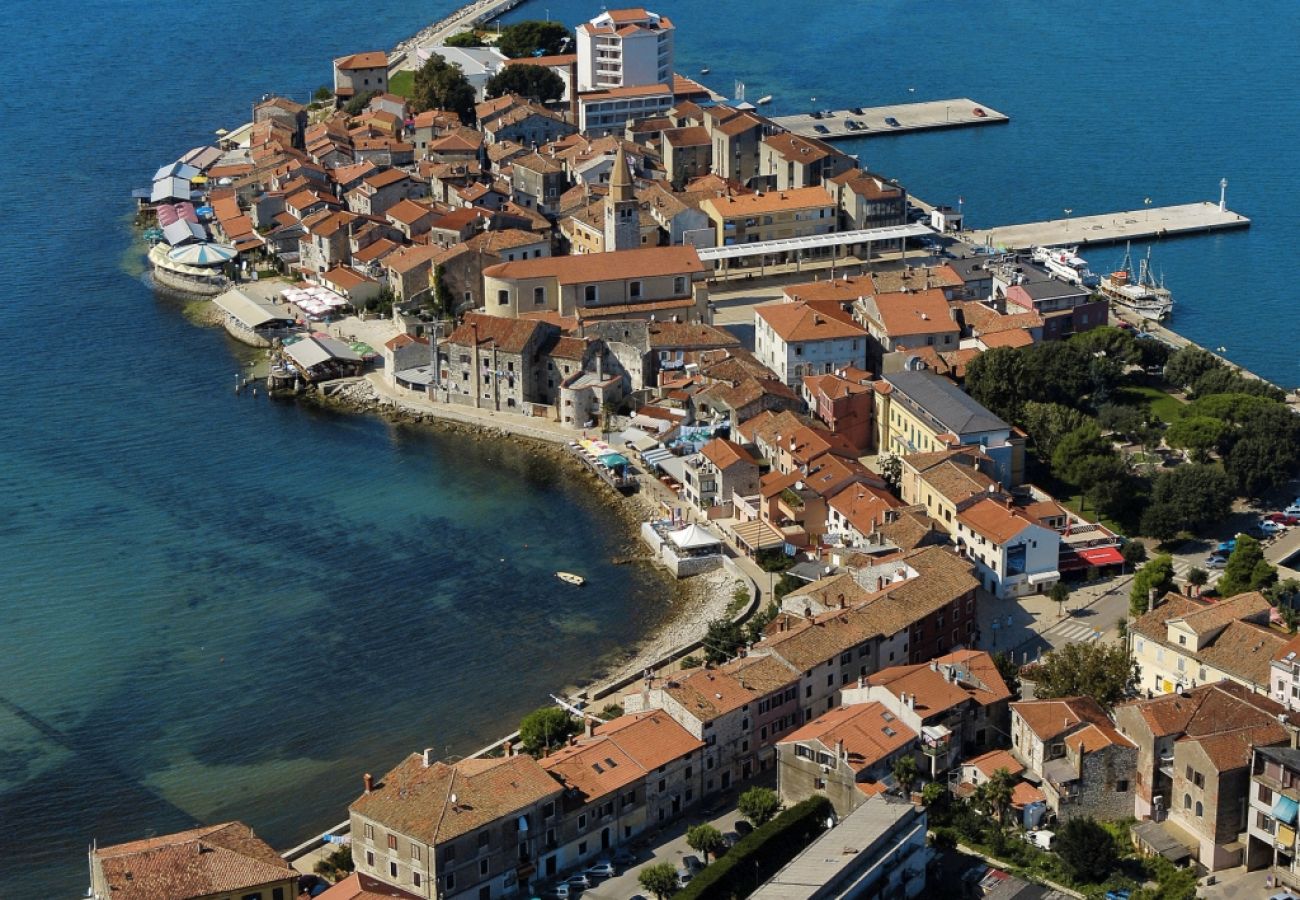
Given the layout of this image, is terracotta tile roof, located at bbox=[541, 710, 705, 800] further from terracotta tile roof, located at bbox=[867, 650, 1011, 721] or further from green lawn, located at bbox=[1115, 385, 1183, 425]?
green lawn, located at bbox=[1115, 385, 1183, 425]

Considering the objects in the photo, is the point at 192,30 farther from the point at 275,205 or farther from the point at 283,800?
the point at 283,800

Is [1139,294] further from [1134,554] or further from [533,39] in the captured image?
[533,39]

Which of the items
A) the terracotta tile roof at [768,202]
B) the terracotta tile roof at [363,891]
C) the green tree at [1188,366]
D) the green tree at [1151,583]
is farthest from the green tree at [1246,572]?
the terracotta tile roof at [768,202]

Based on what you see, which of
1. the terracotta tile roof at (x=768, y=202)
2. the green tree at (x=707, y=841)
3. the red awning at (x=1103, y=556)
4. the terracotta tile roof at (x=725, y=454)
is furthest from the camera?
the terracotta tile roof at (x=768, y=202)

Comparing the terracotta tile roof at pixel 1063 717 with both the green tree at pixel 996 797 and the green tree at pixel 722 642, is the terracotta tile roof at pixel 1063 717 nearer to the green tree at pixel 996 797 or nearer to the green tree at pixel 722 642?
the green tree at pixel 996 797

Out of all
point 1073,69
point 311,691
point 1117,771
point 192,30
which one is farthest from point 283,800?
point 192,30

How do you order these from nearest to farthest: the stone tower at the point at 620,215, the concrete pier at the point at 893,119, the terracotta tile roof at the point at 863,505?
the terracotta tile roof at the point at 863,505 < the stone tower at the point at 620,215 < the concrete pier at the point at 893,119

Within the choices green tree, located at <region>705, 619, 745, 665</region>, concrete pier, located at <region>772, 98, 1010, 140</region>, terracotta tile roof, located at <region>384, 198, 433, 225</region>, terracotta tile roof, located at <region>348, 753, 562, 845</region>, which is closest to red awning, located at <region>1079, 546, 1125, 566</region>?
green tree, located at <region>705, 619, 745, 665</region>
